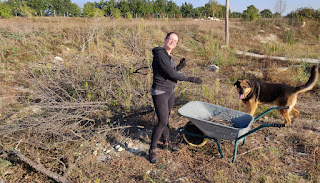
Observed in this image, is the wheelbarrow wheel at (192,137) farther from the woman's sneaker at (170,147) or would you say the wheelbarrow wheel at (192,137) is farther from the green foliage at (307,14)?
the green foliage at (307,14)

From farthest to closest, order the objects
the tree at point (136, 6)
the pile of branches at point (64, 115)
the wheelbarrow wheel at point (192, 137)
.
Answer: the tree at point (136, 6), the wheelbarrow wheel at point (192, 137), the pile of branches at point (64, 115)

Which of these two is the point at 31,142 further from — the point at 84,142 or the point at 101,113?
the point at 101,113

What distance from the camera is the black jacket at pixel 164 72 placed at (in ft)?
7.88

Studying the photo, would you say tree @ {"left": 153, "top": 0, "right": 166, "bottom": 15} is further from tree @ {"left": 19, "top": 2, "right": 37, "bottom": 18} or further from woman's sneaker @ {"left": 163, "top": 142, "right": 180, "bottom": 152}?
woman's sneaker @ {"left": 163, "top": 142, "right": 180, "bottom": 152}

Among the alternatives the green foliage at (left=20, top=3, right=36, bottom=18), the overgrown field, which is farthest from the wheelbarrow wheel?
the green foliage at (left=20, top=3, right=36, bottom=18)

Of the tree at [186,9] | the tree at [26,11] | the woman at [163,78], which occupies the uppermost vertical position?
the tree at [186,9]

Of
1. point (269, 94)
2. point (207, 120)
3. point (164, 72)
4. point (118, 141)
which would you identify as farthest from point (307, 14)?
point (118, 141)

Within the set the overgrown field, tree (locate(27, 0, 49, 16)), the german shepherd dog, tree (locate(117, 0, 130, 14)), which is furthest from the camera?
tree (locate(117, 0, 130, 14))

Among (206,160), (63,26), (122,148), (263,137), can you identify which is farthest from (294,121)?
(63,26)

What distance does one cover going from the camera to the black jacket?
2400mm

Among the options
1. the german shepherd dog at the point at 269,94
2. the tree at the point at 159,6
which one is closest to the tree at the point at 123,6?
the tree at the point at 159,6

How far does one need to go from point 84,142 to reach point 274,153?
2978mm

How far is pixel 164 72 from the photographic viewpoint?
246 cm

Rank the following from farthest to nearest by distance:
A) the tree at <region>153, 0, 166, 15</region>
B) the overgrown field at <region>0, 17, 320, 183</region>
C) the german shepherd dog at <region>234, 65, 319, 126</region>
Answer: the tree at <region>153, 0, 166, 15</region>, the german shepherd dog at <region>234, 65, 319, 126</region>, the overgrown field at <region>0, 17, 320, 183</region>
